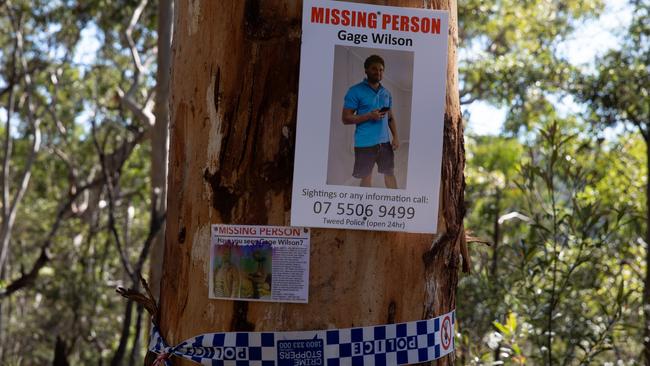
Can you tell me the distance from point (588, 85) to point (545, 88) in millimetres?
1346

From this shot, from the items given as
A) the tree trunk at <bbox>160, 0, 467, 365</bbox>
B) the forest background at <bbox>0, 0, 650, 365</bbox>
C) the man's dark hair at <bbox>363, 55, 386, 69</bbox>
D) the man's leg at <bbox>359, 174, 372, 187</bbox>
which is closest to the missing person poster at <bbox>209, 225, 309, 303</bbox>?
the tree trunk at <bbox>160, 0, 467, 365</bbox>

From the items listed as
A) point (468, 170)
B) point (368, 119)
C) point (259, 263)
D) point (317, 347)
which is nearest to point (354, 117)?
point (368, 119)

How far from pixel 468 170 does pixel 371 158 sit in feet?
31.1

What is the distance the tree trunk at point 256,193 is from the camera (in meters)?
1.59

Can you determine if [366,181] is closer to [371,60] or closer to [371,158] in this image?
[371,158]

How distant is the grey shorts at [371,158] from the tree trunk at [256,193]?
0.38ft

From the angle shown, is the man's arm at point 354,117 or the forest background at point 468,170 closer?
the man's arm at point 354,117

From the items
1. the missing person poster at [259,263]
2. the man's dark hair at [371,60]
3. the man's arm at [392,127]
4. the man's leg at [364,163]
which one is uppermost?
the man's dark hair at [371,60]

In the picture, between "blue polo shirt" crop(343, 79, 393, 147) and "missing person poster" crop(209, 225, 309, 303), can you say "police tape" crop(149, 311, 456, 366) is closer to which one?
"missing person poster" crop(209, 225, 309, 303)

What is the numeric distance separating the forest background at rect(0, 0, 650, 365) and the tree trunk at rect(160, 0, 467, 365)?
2163 mm

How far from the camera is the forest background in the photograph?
5.16m

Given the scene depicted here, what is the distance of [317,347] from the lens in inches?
62.5

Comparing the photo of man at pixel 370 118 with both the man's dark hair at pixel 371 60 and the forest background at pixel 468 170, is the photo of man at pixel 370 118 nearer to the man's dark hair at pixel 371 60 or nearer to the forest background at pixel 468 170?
the man's dark hair at pixel 371 60

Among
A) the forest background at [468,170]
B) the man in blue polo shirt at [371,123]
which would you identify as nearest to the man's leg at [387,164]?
the man in blue polo shirt at [371,123]
